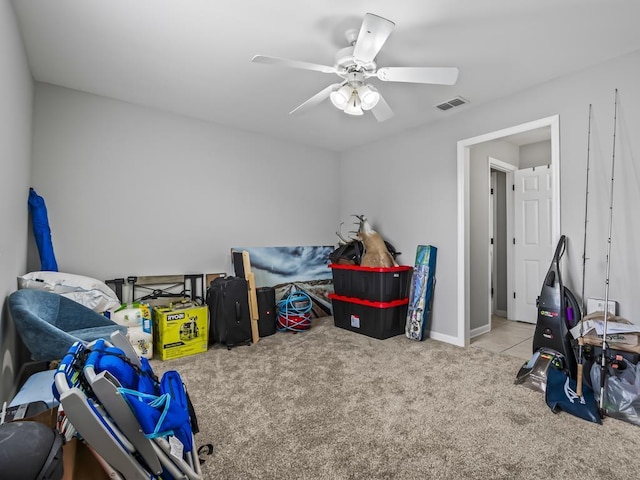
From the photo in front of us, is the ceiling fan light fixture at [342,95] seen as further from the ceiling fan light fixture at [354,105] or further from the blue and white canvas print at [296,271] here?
the blue and white canvas print at [296,271]

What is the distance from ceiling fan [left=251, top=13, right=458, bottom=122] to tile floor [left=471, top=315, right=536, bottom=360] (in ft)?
8.90

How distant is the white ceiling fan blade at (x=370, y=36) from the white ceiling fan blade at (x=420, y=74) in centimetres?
17

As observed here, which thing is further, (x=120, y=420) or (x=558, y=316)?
(x=558, y=316)

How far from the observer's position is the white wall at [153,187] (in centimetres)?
307

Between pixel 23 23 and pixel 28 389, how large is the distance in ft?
7.60

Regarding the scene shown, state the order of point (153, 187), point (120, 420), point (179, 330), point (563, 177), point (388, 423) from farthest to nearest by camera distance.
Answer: point (153, 187), point (179, 330), point (563, 177), point (388, 423), point (120, 420)

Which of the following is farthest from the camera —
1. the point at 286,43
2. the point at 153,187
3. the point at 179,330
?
the point at 153,187

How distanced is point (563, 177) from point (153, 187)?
13.0 feet

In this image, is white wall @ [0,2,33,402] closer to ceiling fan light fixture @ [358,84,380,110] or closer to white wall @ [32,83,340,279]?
white wall @ [32,83,340,279]

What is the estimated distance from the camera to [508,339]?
379 cm

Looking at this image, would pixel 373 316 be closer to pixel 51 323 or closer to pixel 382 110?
pixel 382 110

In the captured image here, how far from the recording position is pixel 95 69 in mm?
A: 2740

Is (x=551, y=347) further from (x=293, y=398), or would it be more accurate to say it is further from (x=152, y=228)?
(x=152, y=228)

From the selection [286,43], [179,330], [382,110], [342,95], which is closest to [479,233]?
[382,110]
